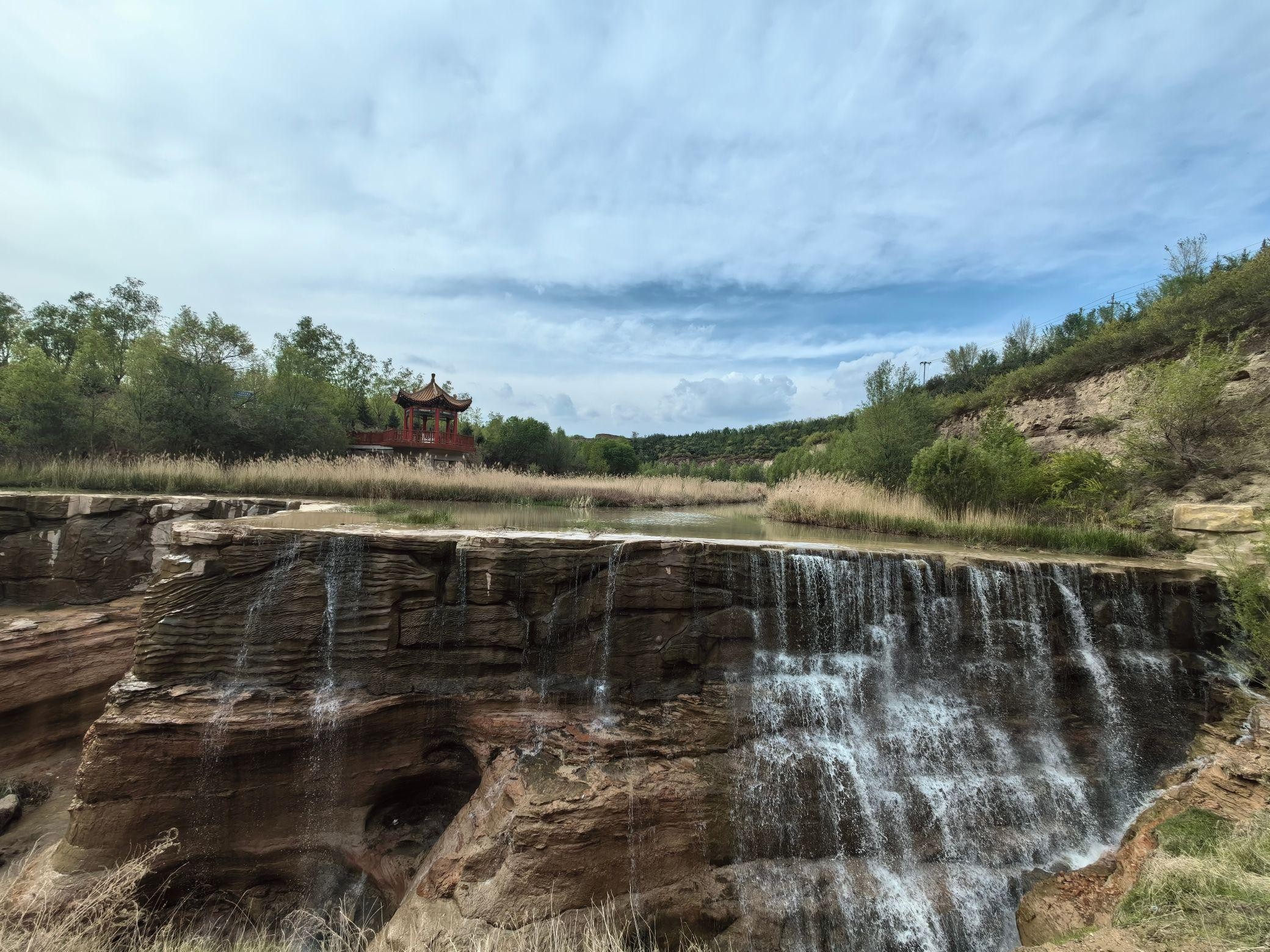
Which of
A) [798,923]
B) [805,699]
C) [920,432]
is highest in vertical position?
[920,432]

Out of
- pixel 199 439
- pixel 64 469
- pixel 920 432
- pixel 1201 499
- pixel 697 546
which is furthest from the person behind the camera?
pixel 199 439

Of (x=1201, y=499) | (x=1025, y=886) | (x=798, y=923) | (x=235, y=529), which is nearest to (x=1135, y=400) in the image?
(x=1201, y=499)

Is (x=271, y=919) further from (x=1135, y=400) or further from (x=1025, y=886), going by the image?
(x=1135, y=400)

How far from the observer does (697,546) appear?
512cm

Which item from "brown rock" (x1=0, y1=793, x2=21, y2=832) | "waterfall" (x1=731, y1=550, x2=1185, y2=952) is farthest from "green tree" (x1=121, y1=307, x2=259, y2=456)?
"waterfall" (x1=731, y1=550, x2=1185, y2=952)

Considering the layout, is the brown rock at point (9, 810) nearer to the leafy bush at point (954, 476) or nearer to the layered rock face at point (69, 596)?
the layered rock face at point (69, 596)

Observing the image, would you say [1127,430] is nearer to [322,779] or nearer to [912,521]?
[912,521]

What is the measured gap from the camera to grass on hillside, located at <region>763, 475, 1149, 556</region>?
716cm

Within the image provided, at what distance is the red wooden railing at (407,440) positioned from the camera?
22.4m

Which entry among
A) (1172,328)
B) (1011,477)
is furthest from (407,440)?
(1172,328)

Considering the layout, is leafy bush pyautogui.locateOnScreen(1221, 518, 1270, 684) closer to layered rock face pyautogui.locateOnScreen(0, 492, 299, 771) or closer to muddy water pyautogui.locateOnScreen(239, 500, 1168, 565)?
muddy water pyautogui.locateOnScreen(239, 500, 1168, 565)

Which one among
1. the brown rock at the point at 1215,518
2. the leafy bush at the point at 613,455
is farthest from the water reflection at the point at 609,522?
the leafy bush at the point at 613,455

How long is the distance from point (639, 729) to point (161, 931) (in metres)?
3.31

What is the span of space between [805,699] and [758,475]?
39.3 meters
